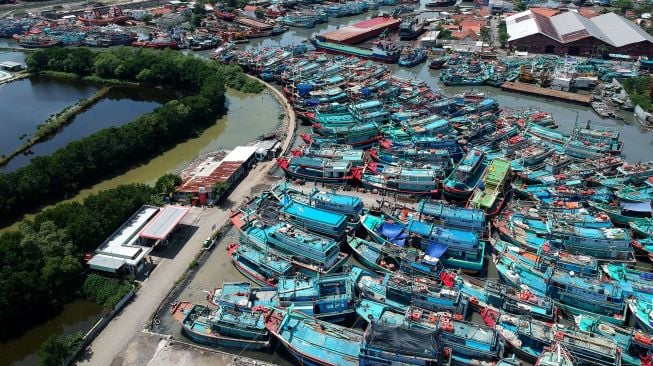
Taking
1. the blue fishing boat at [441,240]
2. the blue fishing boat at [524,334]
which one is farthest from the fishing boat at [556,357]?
the blue fishing boat at [441,240]

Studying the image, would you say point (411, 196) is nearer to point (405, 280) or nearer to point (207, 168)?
point (405, 280)

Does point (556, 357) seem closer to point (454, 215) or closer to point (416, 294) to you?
point (416, 294)

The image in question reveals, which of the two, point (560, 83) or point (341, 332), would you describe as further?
point (560, 83)

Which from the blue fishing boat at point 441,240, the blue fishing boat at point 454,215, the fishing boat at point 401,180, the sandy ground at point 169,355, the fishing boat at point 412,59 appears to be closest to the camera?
the sandy ground at point 169,355

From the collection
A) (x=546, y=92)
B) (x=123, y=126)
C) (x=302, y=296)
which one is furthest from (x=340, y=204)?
→ (x=546, y=92)

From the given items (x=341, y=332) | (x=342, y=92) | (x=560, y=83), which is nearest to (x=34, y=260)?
(x=341, y=332)

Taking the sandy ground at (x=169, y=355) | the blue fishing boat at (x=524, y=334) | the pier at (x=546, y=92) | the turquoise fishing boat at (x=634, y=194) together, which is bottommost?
the sandy ground at (x=169, y=355)

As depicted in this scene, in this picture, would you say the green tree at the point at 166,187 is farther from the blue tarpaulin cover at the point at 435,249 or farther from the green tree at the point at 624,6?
the green tree at the point at 624,6
